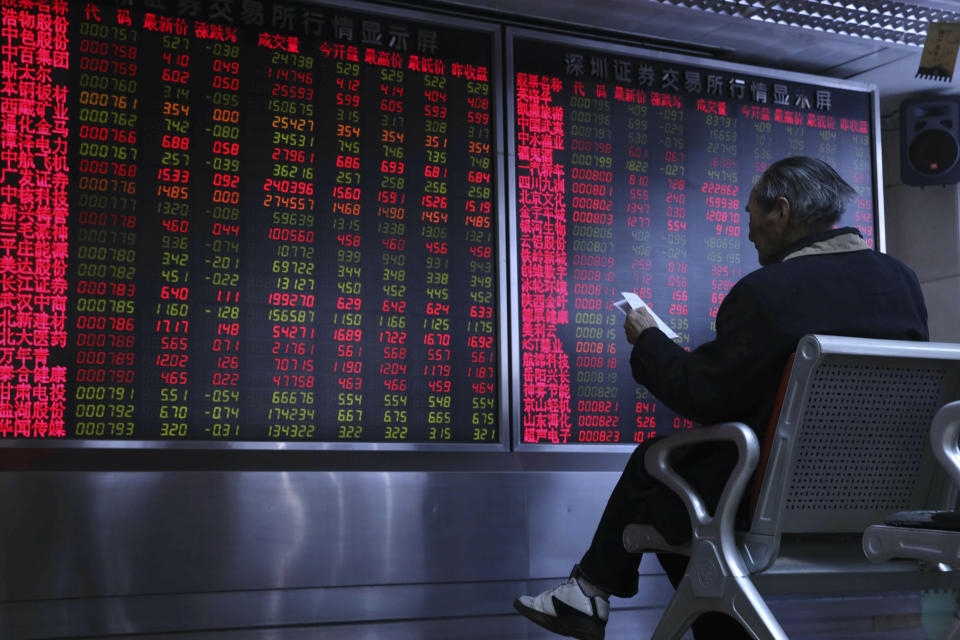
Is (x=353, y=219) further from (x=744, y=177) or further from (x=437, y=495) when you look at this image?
(x=744, y=177)

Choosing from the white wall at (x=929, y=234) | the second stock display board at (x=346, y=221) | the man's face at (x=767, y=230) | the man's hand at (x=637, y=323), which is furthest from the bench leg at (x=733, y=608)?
the white wall at (x=929, y=234)

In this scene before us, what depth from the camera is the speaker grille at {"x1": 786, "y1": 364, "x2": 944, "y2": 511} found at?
2.09m

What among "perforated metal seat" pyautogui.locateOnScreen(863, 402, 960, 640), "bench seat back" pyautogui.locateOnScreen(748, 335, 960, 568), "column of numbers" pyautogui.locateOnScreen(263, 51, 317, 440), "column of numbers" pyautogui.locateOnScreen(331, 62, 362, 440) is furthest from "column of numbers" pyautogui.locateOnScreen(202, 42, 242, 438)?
"perforated metal seat" pyautogui.locateOnScreen(863, 402, 960, 640)

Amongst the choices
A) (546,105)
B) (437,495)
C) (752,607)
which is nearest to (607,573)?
(752,607)

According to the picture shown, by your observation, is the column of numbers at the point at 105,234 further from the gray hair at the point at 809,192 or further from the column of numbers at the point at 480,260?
the gray hair at the point at 809,192

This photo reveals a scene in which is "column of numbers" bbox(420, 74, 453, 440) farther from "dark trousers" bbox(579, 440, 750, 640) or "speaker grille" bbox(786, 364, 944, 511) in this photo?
"speaker grille" bbox(786, 364, 944, 511)

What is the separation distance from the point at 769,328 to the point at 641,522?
0.53 m

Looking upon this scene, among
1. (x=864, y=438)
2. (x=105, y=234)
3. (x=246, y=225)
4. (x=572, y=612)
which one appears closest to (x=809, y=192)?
(x=864, y=438)

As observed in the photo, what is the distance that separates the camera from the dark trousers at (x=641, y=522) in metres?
2.27

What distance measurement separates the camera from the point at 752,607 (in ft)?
6.72

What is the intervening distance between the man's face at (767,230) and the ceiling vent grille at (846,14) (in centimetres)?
196

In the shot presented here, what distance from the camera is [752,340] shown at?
219cm

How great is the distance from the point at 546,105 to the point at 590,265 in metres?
0.68

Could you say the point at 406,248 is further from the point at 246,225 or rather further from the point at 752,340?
the point at 752,340
